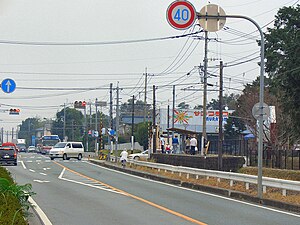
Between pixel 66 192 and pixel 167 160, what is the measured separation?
66.6 feet

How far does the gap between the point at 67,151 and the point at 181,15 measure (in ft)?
154

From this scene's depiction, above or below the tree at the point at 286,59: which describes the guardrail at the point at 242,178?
below

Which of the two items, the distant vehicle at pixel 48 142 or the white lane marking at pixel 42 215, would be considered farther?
the distant vehicle at pixel 48 142

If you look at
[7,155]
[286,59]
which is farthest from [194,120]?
Answer: [286,59]

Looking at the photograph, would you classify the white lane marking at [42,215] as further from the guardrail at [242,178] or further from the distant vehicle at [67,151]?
the distant vehicle at [67,151]

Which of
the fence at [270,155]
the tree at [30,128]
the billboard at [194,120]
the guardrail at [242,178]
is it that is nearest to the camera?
the guardrail at [242,178]

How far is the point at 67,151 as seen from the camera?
203 feet

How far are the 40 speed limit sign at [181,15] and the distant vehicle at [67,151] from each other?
46.2 metres

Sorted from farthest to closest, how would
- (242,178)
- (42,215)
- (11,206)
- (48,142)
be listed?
(48,142)
(242,178)
(42,215)
(11,206)

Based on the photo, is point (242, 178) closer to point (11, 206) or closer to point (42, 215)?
point (42, 215)

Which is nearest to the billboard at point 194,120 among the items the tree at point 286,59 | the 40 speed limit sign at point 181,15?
the tree at point 286,59

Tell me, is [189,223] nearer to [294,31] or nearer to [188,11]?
[188,11]

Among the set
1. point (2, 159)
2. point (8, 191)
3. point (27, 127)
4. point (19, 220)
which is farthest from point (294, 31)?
point (27, 127)

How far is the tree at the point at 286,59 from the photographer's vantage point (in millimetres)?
35375
